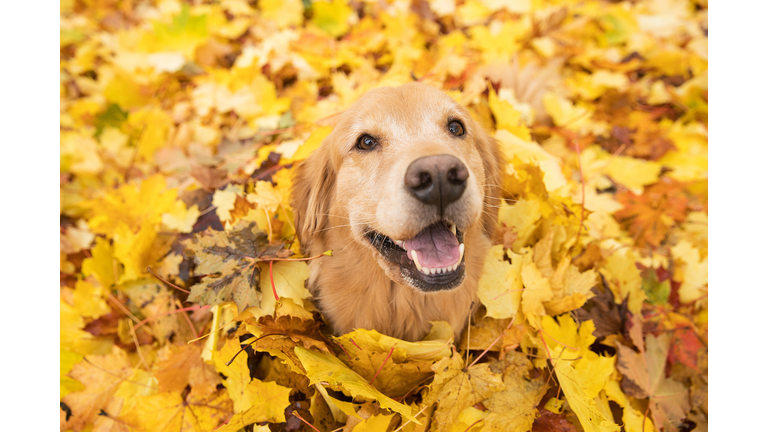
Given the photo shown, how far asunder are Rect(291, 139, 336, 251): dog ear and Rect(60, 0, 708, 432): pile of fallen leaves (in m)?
0.08

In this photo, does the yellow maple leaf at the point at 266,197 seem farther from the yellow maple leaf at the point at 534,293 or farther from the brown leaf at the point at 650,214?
the brown leaf at the point at 650,214

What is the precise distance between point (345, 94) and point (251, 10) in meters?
1.91

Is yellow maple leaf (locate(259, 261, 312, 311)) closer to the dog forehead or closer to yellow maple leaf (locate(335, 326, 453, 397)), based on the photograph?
yellow maple leaf (locate(335, 326, 453, 397))

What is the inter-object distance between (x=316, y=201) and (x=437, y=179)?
86 centimetres

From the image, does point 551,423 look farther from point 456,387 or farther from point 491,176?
point 491,176

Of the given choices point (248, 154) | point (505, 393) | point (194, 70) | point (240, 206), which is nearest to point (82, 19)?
point (194, 70)

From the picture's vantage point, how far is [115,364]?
2297 mm

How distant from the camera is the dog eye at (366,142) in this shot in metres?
2.06

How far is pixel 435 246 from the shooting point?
1.85 meters

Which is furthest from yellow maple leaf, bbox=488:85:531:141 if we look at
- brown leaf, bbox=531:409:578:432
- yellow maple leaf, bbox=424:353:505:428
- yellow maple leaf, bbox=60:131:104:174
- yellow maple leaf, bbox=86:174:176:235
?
yellow maple leaf, bbox=60:131:104:174

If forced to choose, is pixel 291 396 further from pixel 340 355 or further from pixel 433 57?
pixel 433 57

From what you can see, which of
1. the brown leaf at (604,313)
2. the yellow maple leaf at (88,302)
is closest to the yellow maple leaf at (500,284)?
the brown leaf at (604,313)

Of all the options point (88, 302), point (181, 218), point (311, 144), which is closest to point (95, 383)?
point (88, 302)

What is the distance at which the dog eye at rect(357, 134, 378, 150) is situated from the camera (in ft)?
6.77
